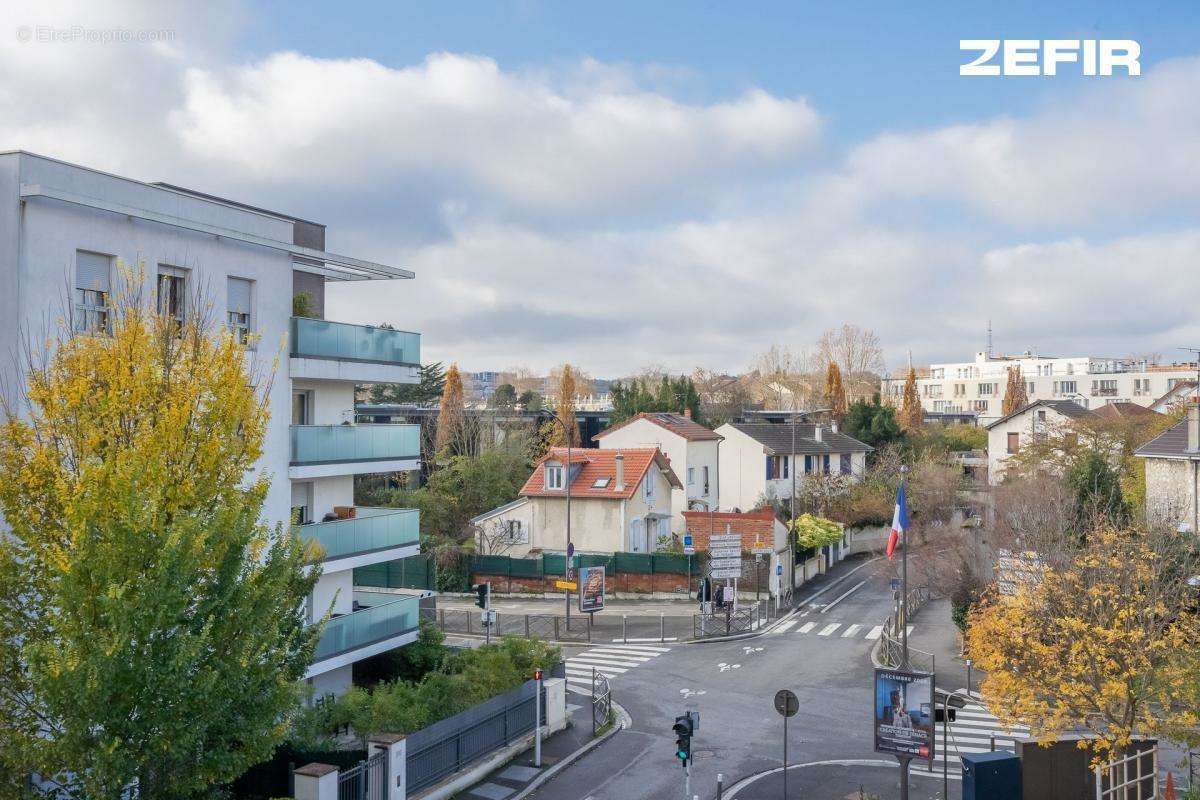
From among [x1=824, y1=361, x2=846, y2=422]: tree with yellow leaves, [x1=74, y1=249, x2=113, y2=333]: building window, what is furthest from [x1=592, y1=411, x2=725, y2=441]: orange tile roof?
[x1=74, y1=249, x2=113, y2=333]: building window

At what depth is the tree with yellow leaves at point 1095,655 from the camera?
631 inches

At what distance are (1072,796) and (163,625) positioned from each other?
15.5m

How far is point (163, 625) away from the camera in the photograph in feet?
36.4

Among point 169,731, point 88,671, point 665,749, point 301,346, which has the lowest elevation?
point 665,749

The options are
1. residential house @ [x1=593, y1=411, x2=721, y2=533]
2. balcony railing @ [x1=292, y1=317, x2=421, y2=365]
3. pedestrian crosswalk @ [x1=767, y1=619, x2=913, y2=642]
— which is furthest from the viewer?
residential house @ [x1=593, y1=411, x2=721, y2=533]

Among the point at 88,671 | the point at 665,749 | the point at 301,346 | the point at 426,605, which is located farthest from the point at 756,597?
the point at 88,671

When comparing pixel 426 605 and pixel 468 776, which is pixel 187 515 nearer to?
pixel 468 776

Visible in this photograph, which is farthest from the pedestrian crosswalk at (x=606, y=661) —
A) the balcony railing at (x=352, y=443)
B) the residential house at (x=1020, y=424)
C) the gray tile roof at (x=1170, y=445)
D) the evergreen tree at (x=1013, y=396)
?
the evergreen tree at (x=1013, y=396)

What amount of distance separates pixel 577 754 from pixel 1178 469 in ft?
95.7

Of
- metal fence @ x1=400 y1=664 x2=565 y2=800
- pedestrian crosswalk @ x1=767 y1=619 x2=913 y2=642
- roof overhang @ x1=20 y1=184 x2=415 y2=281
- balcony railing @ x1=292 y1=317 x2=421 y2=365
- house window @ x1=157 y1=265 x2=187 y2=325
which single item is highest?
roof overhang @ x1=20 y1=184 x2=415 y2=281

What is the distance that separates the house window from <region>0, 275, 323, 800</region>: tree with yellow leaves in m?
4.37

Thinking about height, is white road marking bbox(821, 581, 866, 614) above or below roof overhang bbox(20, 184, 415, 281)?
below

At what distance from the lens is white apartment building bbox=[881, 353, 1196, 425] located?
109 metres

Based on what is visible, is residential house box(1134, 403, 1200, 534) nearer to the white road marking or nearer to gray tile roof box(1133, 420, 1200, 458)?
gray tile roof box(1133, 420, 1200, 458)
